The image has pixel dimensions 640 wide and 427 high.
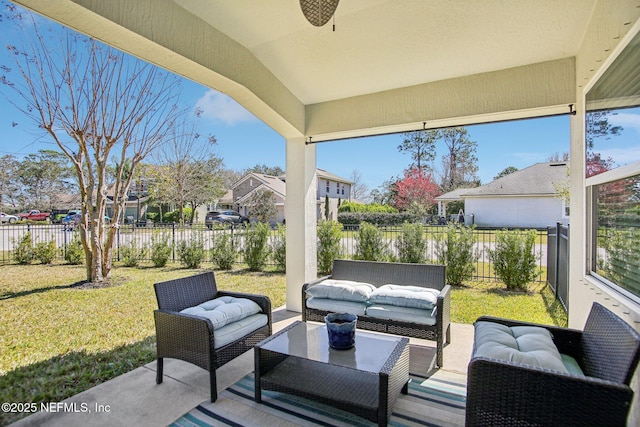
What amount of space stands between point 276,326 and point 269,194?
13.8 meters

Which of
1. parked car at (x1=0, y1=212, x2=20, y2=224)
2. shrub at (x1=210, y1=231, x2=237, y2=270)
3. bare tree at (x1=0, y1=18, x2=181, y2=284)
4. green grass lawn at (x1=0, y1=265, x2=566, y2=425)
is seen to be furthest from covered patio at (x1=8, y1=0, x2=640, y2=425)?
parked car at (x1=0, y1=212, x2=20, y2=224)

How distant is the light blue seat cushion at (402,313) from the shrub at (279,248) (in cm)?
431

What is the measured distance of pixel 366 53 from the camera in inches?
123

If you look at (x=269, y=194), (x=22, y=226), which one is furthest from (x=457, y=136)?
(x=22, y=226)

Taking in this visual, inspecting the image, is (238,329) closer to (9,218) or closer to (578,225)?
(578,225)

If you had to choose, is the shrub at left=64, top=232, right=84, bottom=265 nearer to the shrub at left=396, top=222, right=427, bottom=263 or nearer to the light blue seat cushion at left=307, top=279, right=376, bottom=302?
the light blue seat cushion at left=307, top=279, right=376, bottom=302

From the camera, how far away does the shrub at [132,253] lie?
7.80 metres

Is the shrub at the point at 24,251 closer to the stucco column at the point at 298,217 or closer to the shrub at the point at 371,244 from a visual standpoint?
the stucco column at the point at 298,217

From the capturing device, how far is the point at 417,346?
329 cm

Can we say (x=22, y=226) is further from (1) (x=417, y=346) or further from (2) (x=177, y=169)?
(1) (x=417, y=346)

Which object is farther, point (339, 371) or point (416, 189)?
point (416, 189)

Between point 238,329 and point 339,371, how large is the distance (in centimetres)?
92

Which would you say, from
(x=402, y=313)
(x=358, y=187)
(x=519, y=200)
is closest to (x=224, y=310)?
(x=402, y=313)

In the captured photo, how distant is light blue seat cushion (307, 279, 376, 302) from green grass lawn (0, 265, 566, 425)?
Answer: 152cm
